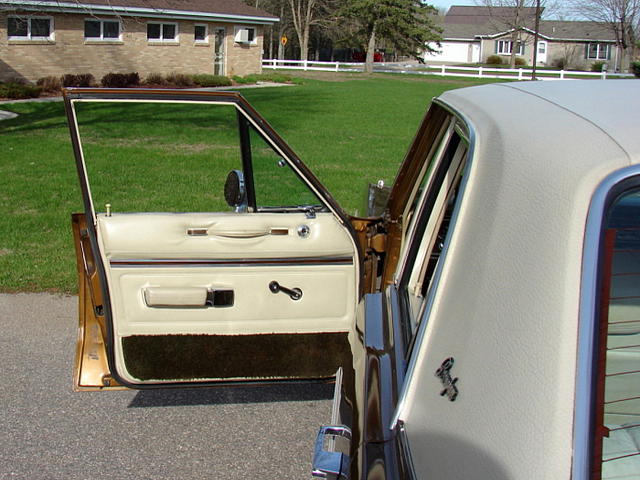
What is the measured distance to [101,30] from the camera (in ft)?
99.1

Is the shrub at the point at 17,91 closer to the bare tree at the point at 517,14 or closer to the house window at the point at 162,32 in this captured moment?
the house window at the point at 162,32

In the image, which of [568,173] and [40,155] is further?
[40,155]

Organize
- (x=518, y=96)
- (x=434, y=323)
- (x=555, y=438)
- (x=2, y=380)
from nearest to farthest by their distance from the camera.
A: (x=555, y=438)
(x=434, y=323)
(x=518, y=96)
(x=2, y=380)

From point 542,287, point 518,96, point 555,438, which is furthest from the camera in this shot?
point 518,96

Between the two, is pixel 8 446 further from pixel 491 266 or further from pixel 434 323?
pixel 491 266

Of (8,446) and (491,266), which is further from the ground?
(491,266)

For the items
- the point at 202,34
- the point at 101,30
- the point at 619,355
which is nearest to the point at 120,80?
the point at 101,30

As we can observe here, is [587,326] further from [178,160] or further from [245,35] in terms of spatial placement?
[245,35]

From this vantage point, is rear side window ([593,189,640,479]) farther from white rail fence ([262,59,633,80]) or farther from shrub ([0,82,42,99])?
white rail fence ([262,59,633,80])

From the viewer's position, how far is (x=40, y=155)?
485 inches

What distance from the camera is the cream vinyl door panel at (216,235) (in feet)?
11.1

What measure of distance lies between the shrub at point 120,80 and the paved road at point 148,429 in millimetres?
24069

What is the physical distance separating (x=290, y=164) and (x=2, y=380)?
232 cm

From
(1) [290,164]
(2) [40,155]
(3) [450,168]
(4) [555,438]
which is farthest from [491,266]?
(2) [40,155]
